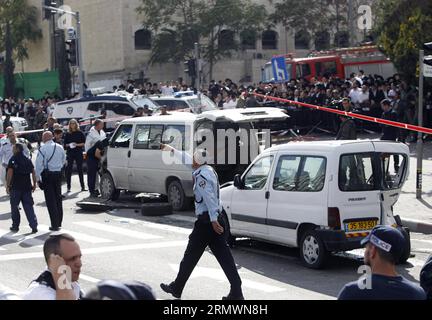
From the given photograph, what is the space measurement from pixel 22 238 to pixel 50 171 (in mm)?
1272

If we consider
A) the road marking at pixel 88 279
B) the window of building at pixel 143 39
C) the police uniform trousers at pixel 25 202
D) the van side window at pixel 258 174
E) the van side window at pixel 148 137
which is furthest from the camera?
the window of building at pixel 143 39

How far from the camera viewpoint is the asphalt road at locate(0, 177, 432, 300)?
1055 cm

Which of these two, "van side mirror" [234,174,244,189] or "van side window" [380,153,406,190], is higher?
"van side window" [380,153,406,190]

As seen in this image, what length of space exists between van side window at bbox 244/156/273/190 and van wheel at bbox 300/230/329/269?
1.22 meters

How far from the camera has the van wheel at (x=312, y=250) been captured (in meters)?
11.4

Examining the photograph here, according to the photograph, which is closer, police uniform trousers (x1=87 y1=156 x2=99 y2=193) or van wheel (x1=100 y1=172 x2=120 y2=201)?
van wheel (x1=100 y1=172 x2=120 y2=201)

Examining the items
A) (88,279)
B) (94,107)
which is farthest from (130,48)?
(88,279)

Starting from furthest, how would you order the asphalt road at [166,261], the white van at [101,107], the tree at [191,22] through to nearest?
the tree at [191,22], the white van at [101,107], the asphalt road at [166,261]

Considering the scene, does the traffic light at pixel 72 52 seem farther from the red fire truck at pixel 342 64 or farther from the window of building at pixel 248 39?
the window of building at pixel 248 39

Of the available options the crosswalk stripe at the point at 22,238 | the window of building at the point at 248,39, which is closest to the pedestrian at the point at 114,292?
the crosswalk stripe at the point at 22,238

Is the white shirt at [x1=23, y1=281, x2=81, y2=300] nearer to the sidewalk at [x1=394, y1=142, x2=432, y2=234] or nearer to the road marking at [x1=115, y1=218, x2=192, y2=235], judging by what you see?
the road marking at [x1=115, y1=218, x2=192, y2=235]

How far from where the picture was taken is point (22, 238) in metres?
14.6

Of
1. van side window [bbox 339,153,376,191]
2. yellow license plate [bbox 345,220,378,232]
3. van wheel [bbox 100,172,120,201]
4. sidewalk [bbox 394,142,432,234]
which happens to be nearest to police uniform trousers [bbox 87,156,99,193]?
van wheel [bbox 100,172,120,201]
